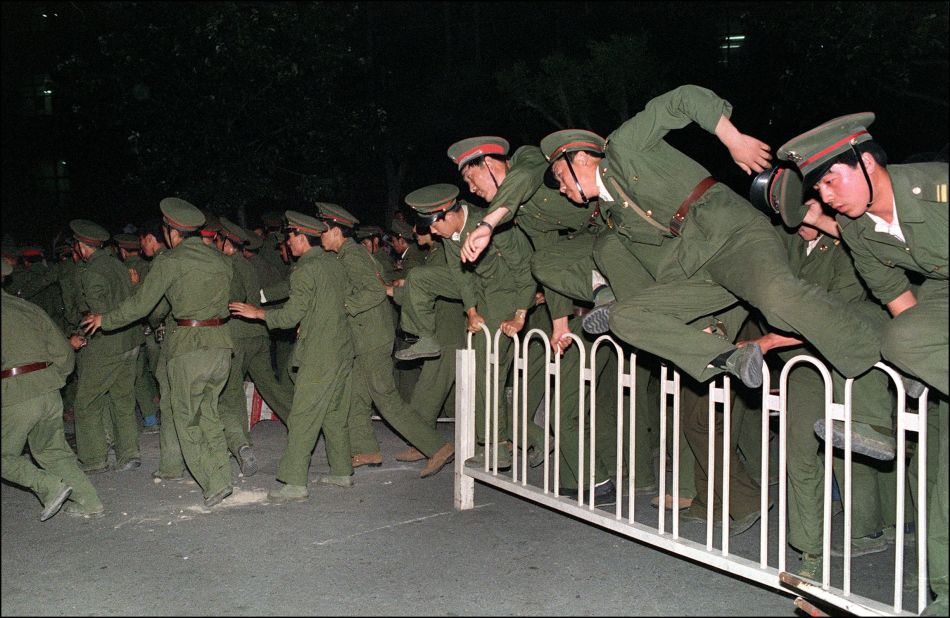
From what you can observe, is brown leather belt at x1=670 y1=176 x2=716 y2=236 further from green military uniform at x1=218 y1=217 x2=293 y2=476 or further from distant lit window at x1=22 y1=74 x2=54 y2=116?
green military uniform at x1=218 y1=217 x2=293 y2=476

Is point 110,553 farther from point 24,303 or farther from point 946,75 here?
point 946,75

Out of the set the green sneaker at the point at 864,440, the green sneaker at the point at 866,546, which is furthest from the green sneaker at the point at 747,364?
the green sneaker at the point at 866,546

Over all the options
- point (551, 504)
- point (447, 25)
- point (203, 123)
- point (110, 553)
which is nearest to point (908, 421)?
point (551, 504)

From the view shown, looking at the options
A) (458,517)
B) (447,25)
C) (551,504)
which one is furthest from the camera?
(447,25)

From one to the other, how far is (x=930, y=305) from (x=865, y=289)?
A: 1.64 meters

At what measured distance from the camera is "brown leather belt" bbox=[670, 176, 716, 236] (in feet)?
15.9

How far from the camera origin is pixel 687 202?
15.9ft

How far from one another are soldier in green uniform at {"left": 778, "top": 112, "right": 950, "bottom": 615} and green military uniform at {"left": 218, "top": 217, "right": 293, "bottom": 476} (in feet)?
18.1

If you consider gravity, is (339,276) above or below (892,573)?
above

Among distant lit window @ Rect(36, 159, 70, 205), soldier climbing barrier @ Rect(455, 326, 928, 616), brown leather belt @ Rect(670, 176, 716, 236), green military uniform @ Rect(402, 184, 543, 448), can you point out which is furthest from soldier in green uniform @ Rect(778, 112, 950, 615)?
distant lit window @ Rect(36, 159, 70, 205)

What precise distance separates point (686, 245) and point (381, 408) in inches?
151

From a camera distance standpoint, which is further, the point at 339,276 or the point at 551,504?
the point at 339,276

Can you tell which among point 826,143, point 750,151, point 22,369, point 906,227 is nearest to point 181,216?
point 22,369

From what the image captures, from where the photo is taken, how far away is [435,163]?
27.6 meters
